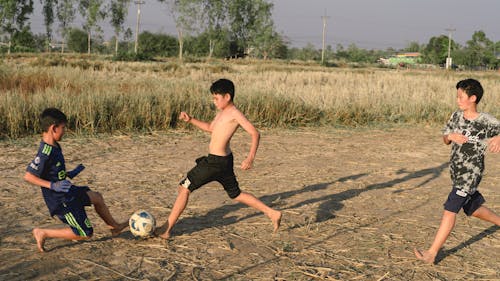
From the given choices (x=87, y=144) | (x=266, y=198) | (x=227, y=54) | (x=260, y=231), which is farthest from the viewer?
(x=227, y=54)

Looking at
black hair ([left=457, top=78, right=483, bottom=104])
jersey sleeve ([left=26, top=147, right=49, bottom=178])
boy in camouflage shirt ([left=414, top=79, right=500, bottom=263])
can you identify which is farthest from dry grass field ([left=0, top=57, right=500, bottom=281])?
black hair ([left=457, top=78, right=483, bottom=104])

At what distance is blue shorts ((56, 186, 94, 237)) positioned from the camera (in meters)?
4.39

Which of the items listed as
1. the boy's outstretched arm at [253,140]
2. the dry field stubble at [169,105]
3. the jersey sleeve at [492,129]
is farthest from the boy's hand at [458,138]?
the dry field stubble at [169,105]

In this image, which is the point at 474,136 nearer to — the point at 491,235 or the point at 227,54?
the point at 491,235

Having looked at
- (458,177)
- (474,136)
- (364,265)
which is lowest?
(364,265)

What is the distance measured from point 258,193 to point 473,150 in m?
3.00

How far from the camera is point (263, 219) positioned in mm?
5762

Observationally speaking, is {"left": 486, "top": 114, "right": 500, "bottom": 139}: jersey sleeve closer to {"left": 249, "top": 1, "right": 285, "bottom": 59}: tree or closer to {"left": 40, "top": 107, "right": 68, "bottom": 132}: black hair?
{"left": 40, "top": 107, "right": 68, "bottom": 132}: black hair

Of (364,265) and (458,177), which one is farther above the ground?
(458,177)

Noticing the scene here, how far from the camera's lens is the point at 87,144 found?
9.38 metres

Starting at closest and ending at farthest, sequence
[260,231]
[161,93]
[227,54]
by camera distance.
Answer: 1. [260,231]
2. [161,93]
3. [227,54]

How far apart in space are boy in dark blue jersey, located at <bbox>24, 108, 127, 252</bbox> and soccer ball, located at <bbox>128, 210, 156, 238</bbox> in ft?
1.32

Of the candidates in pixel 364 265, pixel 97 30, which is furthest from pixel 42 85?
pixel 97 30

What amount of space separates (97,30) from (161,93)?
4560 cm
